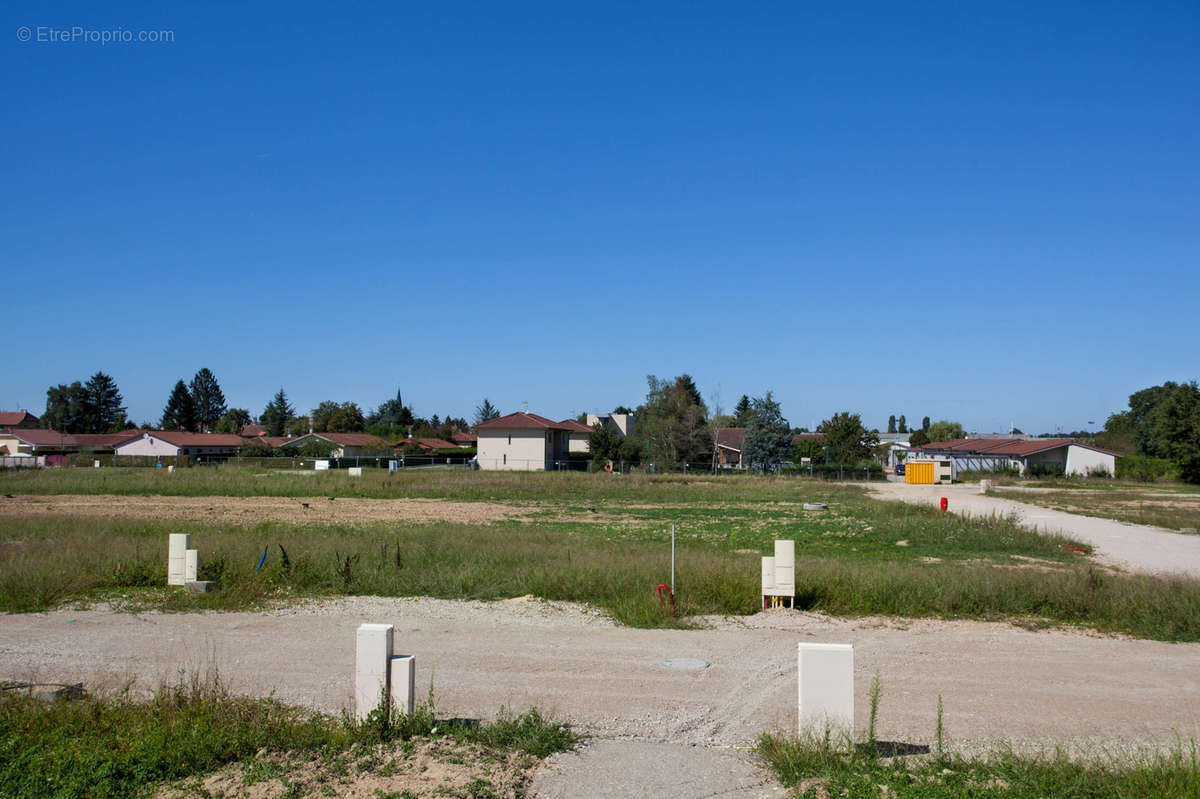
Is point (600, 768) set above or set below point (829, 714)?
below

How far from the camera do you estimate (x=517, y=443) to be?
72500mm

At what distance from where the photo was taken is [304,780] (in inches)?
228

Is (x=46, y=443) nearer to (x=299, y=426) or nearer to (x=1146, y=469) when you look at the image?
(x=299, y=426)

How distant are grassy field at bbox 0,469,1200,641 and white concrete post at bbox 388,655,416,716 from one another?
5491 mm

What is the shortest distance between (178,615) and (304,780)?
24.7 ft

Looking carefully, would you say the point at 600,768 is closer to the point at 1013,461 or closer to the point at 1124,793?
the point at 1124,793

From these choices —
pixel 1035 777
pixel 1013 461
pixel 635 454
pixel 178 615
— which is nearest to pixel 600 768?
pixel 1035 777

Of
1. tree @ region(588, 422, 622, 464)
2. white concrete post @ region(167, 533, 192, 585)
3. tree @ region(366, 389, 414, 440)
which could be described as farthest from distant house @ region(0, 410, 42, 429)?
white concrete post @ region(167, 533, 192, 585)

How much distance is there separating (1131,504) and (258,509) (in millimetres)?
43527

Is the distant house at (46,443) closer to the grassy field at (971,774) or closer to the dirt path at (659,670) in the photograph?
the dirt path at (659,670)

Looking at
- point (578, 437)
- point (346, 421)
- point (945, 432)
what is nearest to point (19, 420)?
point (346, 421)

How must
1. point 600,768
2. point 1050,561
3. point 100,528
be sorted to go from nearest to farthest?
point 600,768
point 1050,561
point 100,528

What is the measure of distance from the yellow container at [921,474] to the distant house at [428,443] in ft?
179

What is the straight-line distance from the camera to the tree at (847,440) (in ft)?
272
